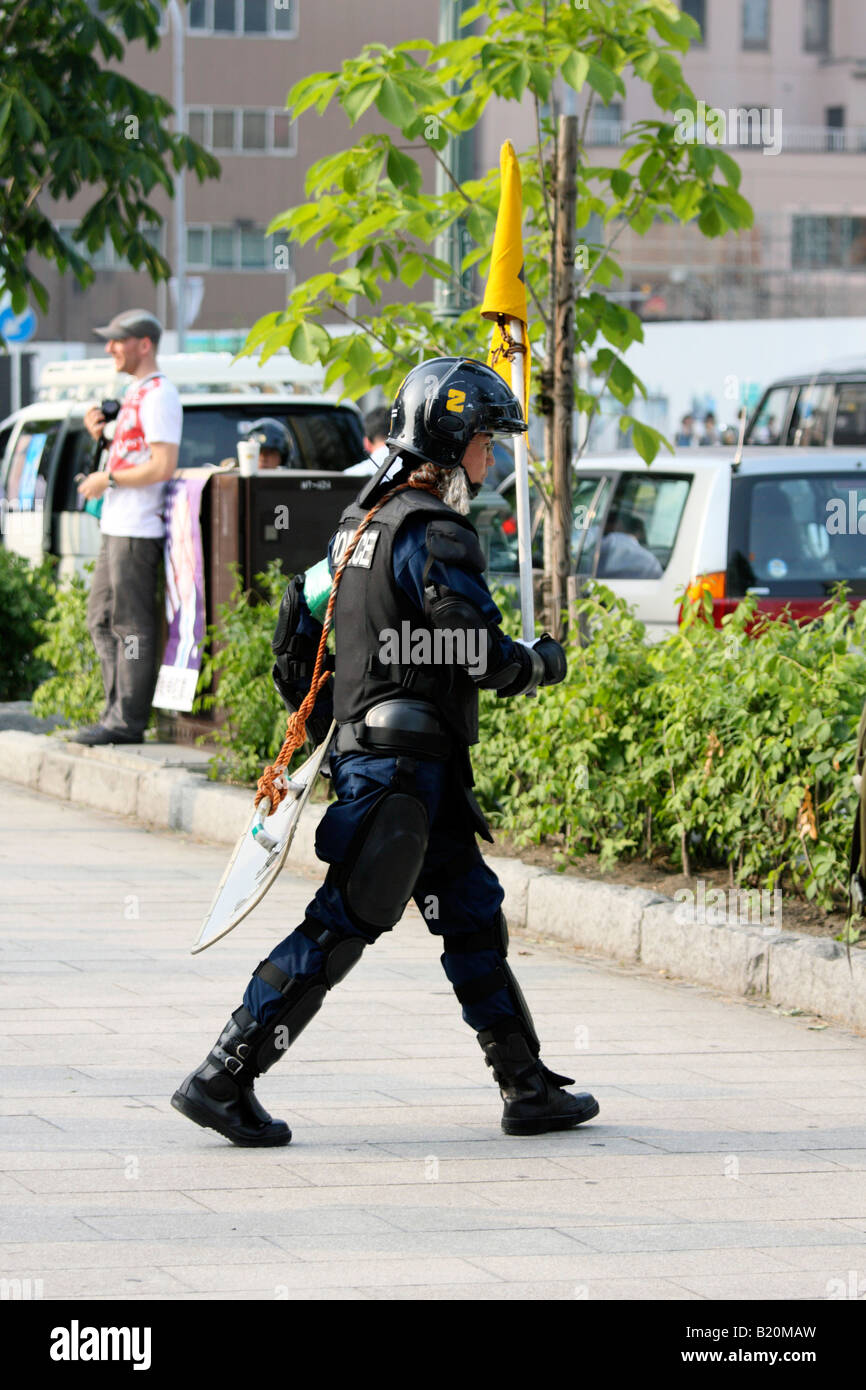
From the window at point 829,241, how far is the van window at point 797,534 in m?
49.6

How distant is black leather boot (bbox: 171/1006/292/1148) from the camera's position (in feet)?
16.4

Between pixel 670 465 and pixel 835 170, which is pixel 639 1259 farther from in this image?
pixel 835 170

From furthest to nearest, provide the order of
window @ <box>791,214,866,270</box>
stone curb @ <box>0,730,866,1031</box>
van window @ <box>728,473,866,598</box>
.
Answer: window @ <box>791,214,866,270</box>
van window @ <box>728,473,866,598</box>
stone curb @ <box>0,730,866,1031</box>

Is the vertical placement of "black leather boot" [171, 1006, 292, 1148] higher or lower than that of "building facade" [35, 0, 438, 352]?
lower

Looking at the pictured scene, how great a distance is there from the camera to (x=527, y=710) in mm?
8078

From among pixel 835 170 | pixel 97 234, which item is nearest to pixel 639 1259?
pixel 97 234

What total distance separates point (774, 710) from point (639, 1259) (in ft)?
10.5

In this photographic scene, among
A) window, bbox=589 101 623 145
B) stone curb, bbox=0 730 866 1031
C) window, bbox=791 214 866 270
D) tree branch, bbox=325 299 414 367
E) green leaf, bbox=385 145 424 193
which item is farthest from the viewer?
window, bbox=589 101 623 145

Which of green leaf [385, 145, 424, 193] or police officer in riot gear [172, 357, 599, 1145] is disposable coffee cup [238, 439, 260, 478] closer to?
green leaf [385, 145, 424, 193]

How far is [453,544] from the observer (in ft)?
16.2

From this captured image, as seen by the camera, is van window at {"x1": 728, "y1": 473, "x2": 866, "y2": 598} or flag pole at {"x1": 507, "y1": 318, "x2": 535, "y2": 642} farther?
van window at {"x1": 728, "y1": 473, "x2": 866, "y2": 598}

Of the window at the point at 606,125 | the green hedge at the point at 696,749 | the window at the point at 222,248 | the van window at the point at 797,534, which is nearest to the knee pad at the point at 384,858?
the green hedge at the point at 696,749

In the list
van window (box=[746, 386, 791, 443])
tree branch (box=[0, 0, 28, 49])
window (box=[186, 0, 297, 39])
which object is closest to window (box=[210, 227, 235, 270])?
window (box=[186, 0, 297, 39])

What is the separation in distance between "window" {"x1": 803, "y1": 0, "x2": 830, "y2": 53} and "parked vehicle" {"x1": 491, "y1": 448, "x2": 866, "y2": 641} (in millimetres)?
58560
